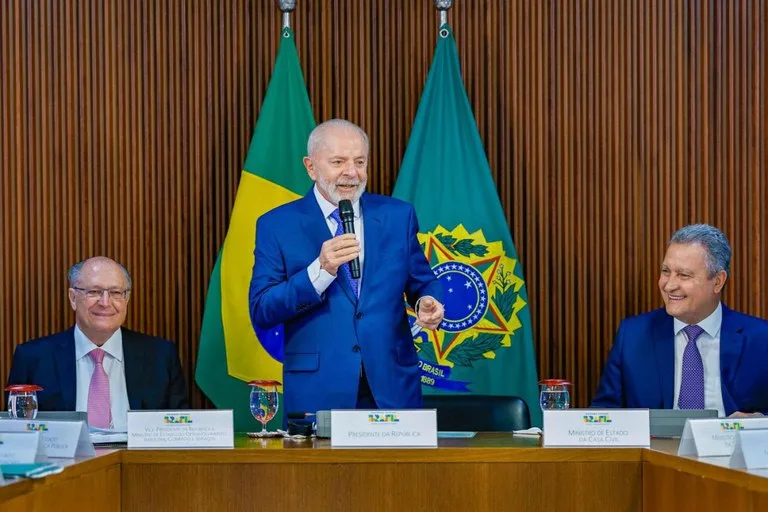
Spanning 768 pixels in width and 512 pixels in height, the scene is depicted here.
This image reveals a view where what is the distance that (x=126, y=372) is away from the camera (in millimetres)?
4031

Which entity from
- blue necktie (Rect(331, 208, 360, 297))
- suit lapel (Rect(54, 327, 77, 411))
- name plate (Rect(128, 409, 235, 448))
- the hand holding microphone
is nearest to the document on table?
name plate (Rect(128, 409, 235, 448))

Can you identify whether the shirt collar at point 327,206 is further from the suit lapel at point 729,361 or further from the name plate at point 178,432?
the suit lapel at point 729,361

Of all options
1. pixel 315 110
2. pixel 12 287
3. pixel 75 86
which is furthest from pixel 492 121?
pixel 12 287

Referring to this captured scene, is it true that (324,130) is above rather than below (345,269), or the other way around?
above

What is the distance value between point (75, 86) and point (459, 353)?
1.97 meters

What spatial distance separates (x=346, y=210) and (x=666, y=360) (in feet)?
4.04

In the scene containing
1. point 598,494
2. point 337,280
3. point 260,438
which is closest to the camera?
point 598,494

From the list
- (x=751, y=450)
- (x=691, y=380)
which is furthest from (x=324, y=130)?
(x=751, y=450)

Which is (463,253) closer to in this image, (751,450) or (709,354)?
(709,354)

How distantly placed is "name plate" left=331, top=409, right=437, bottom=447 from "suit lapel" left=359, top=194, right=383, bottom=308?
0.80m

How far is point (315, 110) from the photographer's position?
16.0 feet

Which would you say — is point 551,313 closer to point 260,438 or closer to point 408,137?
point 408,137

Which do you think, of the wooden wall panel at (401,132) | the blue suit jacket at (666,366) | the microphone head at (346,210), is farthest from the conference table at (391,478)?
the wooden wall panel at (401,132)

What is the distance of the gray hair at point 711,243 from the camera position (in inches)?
149
